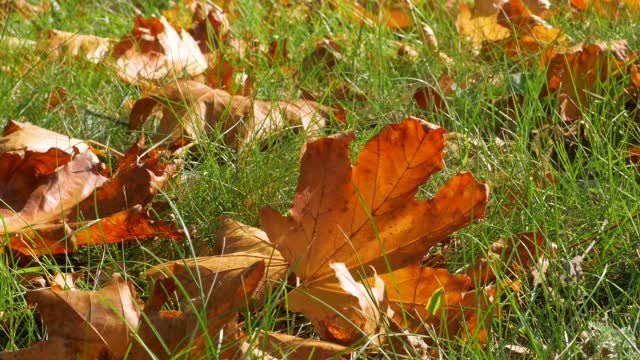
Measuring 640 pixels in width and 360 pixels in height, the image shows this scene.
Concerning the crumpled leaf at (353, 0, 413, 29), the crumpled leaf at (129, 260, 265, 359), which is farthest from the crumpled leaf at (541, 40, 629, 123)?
the crumpled leaf at (129, 260, 265, 359)

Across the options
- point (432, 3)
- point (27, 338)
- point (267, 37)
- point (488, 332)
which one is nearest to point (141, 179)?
point (27, 338)

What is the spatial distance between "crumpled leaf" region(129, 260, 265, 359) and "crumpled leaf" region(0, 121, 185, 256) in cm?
30

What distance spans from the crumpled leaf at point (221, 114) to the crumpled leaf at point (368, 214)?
546 millimetres

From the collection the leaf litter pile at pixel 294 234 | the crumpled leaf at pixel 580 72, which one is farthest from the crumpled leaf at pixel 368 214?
the crumpled leaf at pixel 580 72

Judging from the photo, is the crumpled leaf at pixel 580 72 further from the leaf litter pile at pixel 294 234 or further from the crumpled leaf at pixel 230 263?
the crumpled leaf at pixel 230 263

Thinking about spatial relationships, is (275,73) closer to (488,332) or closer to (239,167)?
(239,167)

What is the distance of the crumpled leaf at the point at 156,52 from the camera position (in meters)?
2.34

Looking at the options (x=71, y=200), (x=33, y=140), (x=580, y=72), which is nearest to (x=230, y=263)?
(x=71, y=200)

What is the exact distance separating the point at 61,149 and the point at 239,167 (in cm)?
34

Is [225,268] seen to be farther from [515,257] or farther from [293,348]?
[515,257]

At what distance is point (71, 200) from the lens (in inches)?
61.2

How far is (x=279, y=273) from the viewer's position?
1.31 m

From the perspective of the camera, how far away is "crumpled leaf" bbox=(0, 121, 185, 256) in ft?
4.68

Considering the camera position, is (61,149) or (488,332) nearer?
(488,332)
